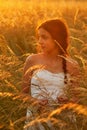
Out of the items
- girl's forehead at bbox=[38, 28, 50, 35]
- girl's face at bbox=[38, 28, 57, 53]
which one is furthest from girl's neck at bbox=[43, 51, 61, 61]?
girl's forehead at bbox=[38, 28, 50, 35]

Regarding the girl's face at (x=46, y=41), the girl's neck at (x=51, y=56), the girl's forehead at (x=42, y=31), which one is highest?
the girl's forehead at (x=42, y=31)

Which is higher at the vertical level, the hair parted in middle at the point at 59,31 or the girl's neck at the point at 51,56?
the hair parted in middle at the point at 59,31

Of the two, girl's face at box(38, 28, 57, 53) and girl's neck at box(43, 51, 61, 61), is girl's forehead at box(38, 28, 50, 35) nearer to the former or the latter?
girl's face at box(38, 28, 57, 53)

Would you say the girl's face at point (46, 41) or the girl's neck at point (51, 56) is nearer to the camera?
the girl's face at point (46, 41)

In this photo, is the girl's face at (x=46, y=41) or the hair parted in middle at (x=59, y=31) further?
the hair parted in middle at (x=59, y=31)

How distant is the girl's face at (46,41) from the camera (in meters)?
3.37

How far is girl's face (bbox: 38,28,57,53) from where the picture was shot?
11.0 feet

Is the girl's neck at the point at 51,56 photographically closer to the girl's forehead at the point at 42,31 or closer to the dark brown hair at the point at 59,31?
the dark brown hair at the point at 59,31

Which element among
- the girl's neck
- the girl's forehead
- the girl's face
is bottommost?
→ the girl's neck

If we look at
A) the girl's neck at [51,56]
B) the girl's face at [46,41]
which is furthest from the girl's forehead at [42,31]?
the girl's neck at [51,56]

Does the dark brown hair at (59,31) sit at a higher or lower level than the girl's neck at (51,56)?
higher

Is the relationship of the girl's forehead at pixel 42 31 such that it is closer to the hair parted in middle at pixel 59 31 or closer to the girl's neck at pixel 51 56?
the hair parted in middle at pixel 59 31

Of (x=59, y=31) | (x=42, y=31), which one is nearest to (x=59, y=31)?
(x=59, y=31)

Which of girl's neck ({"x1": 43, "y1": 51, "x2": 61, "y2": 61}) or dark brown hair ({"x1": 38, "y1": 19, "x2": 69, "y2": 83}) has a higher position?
dark brown hair ({"x1": 38, "y1": 19, "x2": 69, "y2": 83})
